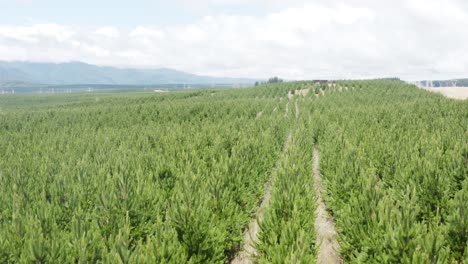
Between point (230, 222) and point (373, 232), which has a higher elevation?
point (373, 232)

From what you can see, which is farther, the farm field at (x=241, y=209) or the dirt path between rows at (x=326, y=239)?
the dirt path between rows at (x=326, y=239)

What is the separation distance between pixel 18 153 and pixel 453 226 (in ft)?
46.8

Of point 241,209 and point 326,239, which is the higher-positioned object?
point 241,209

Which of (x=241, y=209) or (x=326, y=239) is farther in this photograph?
(x=241, y=209)

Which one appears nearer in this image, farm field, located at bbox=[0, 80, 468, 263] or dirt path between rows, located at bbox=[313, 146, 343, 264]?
farm field, located at bbox=[0, 80, 468, 263]

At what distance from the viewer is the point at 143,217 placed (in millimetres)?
5871

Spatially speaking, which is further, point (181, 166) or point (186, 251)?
point (181, 166)

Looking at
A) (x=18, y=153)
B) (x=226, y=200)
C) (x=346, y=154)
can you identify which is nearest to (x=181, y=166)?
(x=226, y=200)

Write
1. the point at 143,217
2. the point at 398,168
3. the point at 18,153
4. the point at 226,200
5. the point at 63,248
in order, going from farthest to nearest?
the point at 18,153, the point at 398,168, the point at 226,200, the point at 143,217, the point at 63,248

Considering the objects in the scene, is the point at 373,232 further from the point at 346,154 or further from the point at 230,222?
the point at 346,154

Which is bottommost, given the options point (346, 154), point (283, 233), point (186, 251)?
point (186, 251)

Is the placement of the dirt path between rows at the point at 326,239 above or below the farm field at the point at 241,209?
below

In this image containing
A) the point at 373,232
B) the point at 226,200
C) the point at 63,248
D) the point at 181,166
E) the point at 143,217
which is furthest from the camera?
the point at 181,166

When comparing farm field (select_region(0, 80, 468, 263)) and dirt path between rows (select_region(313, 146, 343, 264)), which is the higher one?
farm field (select_region(0, 80, 468, 263))
